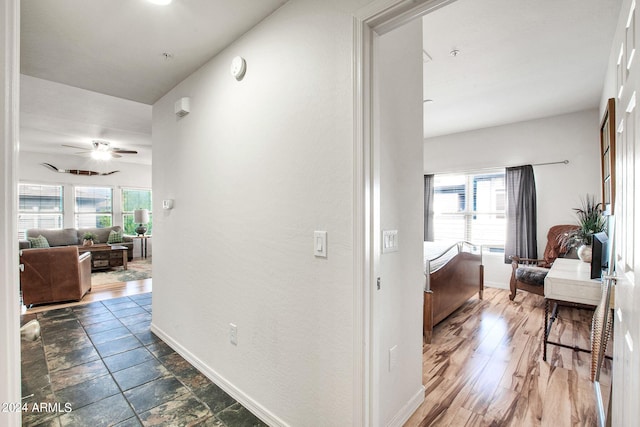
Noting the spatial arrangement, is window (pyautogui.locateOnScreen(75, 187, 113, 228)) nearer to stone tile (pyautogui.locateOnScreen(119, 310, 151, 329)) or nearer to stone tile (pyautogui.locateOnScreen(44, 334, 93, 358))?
stone tile (pyautogui.locateOnScreen(119, 310, 151, 329))

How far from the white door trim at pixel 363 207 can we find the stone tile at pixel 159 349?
2019 millimetres

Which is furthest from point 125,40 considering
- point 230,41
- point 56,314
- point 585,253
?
point 585,253

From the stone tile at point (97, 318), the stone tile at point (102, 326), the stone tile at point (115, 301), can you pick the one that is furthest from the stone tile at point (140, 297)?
the stone tile at point (102, 326)

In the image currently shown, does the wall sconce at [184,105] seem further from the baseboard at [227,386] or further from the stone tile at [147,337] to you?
the stone tile at [147,337]

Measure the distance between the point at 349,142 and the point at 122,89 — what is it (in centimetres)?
248

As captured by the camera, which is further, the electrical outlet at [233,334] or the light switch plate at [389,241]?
the electrical outlet at [233,334]

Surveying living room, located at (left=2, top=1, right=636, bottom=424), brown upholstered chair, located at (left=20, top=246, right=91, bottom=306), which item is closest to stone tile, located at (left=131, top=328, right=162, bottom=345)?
living room, located at (left=2, top=1, right=636, bottom=424)

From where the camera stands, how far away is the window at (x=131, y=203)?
306 inches

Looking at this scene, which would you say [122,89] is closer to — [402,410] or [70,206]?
[402,410]

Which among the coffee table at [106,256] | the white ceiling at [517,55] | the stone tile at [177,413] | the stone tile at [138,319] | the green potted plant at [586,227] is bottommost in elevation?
the stone tile at [177,413]

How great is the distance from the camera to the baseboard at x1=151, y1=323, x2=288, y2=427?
175 cm

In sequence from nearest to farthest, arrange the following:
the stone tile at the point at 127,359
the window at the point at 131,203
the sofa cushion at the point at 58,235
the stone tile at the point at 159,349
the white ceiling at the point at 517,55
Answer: the white ceiling at the point at 517,55 → the stone tile at the point at 127,359 → the stone tile at the point at 159,349 → the sofa cushion at the point at 58,235 → the window at the point at 131,203

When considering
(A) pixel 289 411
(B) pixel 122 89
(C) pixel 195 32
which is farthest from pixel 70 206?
(A) pixel 289 411

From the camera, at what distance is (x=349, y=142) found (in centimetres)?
134
